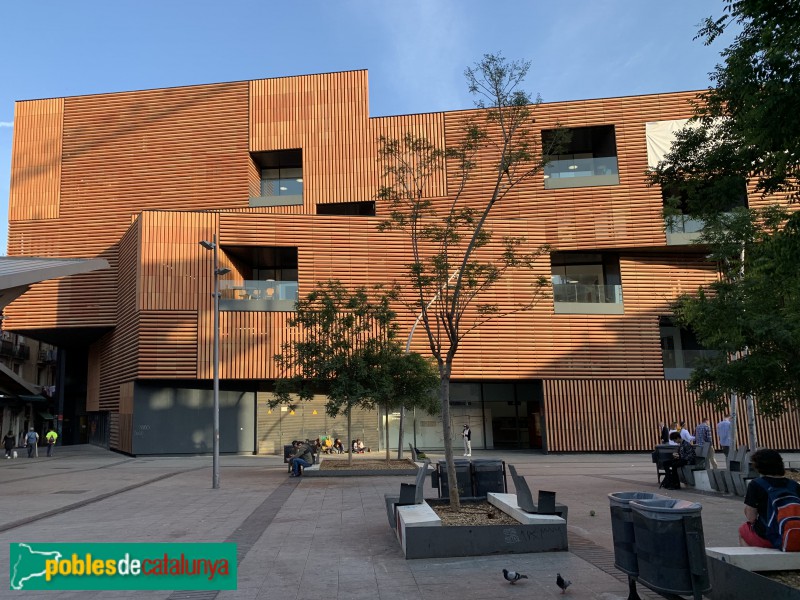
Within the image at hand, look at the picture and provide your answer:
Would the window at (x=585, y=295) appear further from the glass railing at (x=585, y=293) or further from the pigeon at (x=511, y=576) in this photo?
the pigeon at (x=511, y=576)

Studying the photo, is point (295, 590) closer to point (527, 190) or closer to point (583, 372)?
point (583, 372)

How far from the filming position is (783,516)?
5383 mm

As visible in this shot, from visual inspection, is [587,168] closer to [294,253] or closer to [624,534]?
[294,253]

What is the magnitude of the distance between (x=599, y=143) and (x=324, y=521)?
27914 millimetres

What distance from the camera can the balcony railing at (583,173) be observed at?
30.3 metres

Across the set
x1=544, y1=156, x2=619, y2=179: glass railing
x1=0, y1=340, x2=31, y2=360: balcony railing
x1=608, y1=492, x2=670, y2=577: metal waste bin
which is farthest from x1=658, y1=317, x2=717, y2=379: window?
x1=0, y1=340, x2=31, y2=360: balcony railing

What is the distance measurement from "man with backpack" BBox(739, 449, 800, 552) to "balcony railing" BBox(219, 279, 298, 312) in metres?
23.9

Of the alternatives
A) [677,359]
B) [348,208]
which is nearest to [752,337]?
[677,359]

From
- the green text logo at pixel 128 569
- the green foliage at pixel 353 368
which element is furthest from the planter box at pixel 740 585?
the green foliage at pixel 353 368

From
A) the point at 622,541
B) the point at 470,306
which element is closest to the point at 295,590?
the point at 622,541

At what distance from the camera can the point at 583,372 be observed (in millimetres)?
29250

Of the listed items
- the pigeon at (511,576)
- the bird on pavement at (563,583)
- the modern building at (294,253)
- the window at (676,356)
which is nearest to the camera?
the bird on pavement at (563,583)

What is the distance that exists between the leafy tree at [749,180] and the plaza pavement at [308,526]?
2.73m

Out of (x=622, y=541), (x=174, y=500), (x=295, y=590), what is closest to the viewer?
(x=622, y=541)
